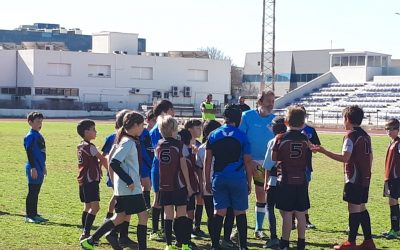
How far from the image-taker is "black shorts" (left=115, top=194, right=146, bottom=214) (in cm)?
926

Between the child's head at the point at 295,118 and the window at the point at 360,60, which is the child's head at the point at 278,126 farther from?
the window at the point at 360,60

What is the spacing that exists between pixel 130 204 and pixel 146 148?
6.01ft

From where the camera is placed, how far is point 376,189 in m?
17.4

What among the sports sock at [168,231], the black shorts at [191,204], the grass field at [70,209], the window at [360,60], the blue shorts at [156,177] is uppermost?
the window at [360,60]

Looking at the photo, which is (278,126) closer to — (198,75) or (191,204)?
(191,204)

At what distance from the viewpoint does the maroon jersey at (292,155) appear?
941 centimetres

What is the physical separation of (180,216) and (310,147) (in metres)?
1.98

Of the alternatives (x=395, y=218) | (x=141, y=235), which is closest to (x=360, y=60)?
(x=395, y=218)

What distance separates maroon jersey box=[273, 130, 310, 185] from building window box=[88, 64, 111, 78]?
71.7 m

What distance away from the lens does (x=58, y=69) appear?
257ft

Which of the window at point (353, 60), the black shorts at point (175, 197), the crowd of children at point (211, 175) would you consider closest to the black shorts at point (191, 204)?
the crowd of children at point (211, 175)

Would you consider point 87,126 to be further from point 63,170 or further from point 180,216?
point 63,170

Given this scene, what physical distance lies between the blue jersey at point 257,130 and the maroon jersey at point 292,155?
1375mm

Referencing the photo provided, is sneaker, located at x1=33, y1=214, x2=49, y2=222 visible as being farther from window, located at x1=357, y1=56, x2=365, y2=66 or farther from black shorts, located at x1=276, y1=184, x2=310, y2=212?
window, located at x1=357, y1=56, x2=365, y2=66
